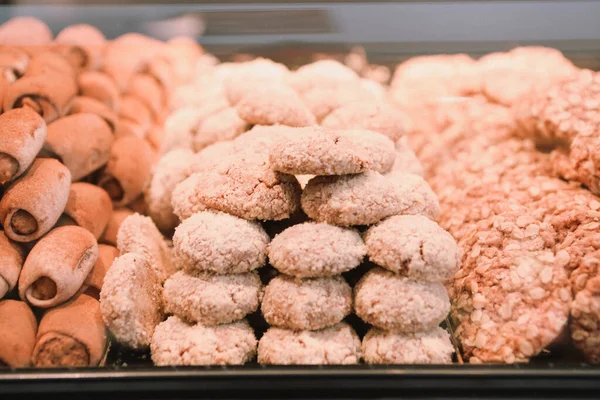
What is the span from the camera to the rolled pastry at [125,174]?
1.95m

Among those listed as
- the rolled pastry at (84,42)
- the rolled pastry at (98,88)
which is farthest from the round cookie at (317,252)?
the rolled pastry at (84,42)

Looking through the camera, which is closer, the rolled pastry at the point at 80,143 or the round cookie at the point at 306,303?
the round cookie at the point at 306,303

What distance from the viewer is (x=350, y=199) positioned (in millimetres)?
1364

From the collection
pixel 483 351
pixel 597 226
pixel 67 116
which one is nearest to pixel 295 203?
pixel 483 351

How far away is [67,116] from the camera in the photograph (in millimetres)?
1913

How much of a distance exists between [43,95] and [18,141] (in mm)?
331

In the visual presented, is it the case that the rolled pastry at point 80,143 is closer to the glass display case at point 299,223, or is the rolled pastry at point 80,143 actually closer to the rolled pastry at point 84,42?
the glass display case at point 299,223

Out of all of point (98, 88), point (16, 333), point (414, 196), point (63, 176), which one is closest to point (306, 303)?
point (414, 196)

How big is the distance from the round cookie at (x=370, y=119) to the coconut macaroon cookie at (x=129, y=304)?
872 mm

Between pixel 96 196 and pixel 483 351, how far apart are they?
1.35 m

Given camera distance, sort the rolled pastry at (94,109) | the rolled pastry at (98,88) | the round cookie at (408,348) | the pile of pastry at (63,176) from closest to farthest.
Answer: the round cookie at (408,348), the pile of pastry at (63,176), the rolled pastry at (94,109), the rolled pastry at (98,88)

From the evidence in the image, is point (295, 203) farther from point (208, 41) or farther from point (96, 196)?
point (208, 41)

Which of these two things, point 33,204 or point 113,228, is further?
point 113,228

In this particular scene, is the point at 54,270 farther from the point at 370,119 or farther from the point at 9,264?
the point at 370,119
